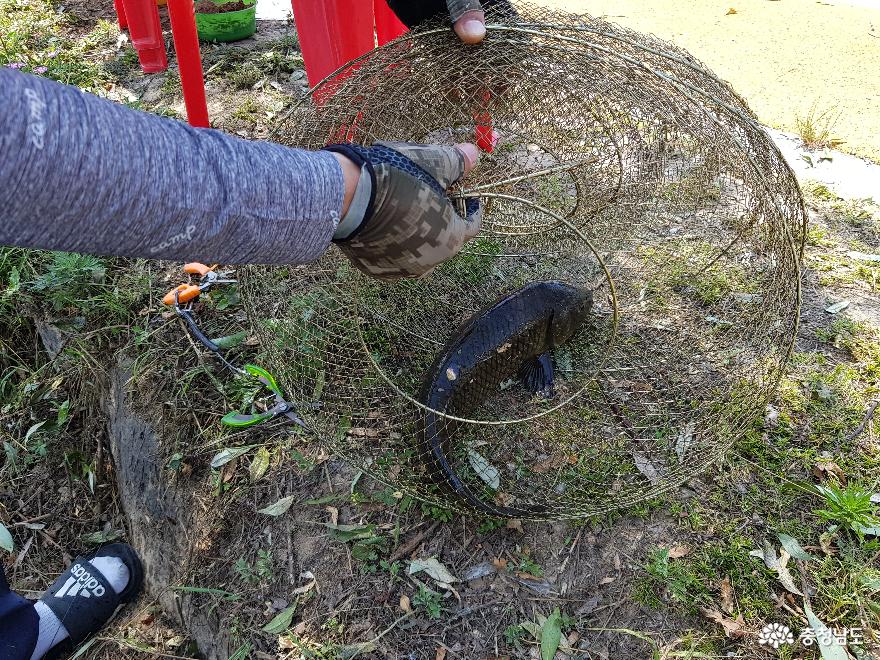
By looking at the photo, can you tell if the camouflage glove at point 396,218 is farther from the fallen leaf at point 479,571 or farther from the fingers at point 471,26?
the fallen leaf at point 479,571

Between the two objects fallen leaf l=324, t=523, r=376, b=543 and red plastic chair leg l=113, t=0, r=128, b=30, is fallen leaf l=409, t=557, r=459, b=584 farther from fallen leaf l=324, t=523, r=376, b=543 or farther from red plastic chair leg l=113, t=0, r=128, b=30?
red plastic chair leg l=113, t=0, r=128, b=30

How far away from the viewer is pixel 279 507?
219cm

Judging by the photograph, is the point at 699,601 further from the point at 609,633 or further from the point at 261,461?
the point at 261,461

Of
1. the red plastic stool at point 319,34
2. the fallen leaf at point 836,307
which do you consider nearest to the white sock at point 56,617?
the red plastic stool at point 319,34

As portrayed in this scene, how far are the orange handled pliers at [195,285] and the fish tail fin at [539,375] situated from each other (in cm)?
139

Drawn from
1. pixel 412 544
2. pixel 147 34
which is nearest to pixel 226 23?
pixel 147 34

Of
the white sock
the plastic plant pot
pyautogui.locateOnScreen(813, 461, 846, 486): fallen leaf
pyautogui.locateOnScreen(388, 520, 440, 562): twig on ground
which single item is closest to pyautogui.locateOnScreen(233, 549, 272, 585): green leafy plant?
pyautogui.locateOnScreen(388, 520, 440, 562): twig on ground

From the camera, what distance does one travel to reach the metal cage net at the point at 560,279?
6.40 feet

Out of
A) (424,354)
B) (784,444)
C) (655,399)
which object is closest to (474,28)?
(424,354)

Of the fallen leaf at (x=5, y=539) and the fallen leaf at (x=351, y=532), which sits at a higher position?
the fallen leaf at (x=351, y=532)

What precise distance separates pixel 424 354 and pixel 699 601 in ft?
4.27

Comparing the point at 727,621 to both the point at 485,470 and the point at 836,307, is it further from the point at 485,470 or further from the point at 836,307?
the point at 836,307

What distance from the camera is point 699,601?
1.89 meters

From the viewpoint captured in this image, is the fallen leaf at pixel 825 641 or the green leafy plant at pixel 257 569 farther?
the green leafy plant at pixel 257 569
